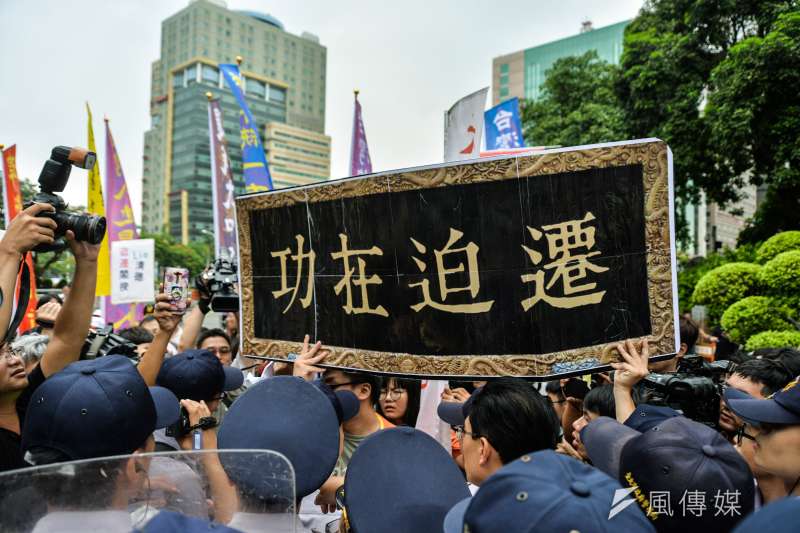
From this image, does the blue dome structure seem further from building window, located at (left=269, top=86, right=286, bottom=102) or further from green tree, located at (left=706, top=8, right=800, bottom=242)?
green tree, located at (left=706, top=8, right=800, bottom=242)

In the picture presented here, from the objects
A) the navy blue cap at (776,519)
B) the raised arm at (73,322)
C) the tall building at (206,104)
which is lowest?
the navy blue cap at (776,519)

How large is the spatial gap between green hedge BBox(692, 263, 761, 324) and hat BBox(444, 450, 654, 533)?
7.81 meters

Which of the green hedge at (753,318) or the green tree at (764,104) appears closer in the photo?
the green hedge at (753,318)

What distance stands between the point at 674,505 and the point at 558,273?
1154 mm

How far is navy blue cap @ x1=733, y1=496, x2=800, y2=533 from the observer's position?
97 centimetres

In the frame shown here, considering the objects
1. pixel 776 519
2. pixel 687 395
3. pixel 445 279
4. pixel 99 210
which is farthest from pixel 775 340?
pixel 99 210

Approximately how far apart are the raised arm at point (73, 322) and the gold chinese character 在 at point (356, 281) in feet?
3.70

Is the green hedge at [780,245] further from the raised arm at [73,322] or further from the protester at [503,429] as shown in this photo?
the raised arm at [73,322]

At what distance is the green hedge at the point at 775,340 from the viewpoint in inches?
251

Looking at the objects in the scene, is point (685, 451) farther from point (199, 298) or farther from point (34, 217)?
point (199, 298)

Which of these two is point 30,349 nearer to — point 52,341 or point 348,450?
point 52,341

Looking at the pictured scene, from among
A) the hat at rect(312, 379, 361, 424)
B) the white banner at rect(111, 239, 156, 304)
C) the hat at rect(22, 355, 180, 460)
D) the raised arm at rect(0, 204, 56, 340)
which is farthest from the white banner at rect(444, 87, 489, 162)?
the white banner at rect(111, 239, 156, 304)

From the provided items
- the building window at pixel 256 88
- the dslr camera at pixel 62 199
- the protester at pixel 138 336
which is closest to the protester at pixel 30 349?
the dslr camera at pixel 62 199

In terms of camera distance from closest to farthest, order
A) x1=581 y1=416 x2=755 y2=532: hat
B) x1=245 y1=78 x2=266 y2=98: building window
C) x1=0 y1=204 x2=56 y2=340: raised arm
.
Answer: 1. x1=581 y1=416 x2=755 y2=532: hat
2. x1=0 y1=204 x2=56 y2=340: raised arm
3. x1=245 y1=78 x2=266 y2=98: building window
